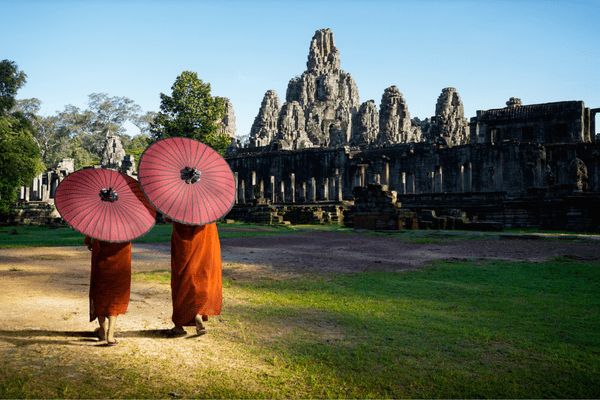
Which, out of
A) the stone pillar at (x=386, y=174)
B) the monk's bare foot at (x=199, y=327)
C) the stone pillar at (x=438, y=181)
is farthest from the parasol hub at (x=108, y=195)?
the stone pillar at (x=386, y=174)

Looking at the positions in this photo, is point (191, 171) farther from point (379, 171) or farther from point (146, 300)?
point (379, 171)

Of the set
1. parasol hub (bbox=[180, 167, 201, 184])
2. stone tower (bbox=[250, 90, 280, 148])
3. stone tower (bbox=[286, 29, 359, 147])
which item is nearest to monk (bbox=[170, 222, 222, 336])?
parasol hub (bbox=[180, 167, 201, 184])

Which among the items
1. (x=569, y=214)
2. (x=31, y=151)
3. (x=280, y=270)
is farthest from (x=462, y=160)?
(x=280, y=270)

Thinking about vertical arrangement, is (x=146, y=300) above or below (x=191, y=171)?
below

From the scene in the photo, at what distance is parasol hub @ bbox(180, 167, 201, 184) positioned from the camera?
4824 mm

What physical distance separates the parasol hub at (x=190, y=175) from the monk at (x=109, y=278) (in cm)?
86

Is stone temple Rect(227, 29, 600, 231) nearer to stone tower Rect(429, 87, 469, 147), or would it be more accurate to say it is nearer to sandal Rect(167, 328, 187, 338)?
stone tower Rect(429, 87, 469, 147)

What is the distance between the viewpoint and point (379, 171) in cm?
4297

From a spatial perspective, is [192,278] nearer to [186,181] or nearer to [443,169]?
[186,181]

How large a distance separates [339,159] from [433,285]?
127ft

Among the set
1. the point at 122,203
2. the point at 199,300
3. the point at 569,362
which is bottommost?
the point at 569,362

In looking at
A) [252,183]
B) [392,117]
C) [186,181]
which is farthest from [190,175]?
[392,117]

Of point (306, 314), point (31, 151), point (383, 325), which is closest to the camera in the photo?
point (383, 325)

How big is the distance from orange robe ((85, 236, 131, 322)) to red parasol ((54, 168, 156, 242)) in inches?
8.5
